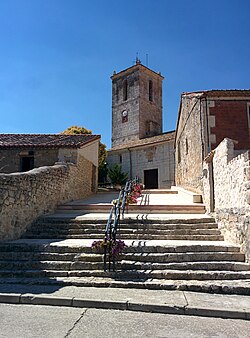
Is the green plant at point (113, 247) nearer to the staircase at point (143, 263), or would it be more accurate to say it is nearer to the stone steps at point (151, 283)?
the staircase at point (143, 263)

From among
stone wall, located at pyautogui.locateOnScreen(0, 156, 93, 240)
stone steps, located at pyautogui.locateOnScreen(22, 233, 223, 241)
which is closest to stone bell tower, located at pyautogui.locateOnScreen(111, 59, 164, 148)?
stone wall, located at pyautogui.locateOnScreen(0, 156, 93, 240)

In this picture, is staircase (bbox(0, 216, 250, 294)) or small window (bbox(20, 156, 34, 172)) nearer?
staircase (bbox(0, 216, 250, 294))

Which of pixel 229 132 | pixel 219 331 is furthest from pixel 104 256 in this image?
pixel 229 132

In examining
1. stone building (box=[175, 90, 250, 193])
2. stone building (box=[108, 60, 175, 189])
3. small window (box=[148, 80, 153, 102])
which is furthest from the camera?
small window (box=[148, 80, 153, 102])

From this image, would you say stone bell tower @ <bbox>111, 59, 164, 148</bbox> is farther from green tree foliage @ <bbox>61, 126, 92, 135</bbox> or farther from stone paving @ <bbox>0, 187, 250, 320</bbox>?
stone paving @ <bbox>0, 187, 250, 320</bbox>

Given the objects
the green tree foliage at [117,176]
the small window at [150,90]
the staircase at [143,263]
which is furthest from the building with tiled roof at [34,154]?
the small window at [150,90]

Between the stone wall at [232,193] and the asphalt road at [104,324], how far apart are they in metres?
2.15

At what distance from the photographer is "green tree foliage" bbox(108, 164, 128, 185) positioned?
27.3 m

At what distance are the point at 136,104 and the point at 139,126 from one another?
301cm

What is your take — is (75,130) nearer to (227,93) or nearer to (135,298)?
(227,93)

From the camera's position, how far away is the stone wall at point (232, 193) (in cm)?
557

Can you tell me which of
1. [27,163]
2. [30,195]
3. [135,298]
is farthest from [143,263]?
[27,163]

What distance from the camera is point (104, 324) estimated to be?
360 centimetres

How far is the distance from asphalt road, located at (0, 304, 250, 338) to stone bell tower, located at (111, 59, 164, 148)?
31.0m
